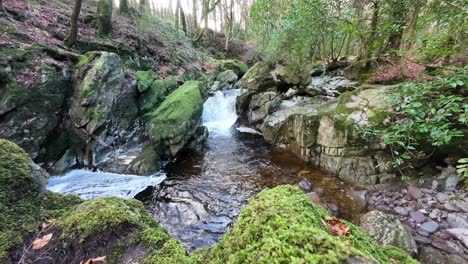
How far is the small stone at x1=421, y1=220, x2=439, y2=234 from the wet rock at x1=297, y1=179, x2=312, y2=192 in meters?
2.35

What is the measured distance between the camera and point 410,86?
113 inches

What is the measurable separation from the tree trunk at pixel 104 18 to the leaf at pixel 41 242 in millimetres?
12139

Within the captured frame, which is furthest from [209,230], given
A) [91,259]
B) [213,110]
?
[213,110]

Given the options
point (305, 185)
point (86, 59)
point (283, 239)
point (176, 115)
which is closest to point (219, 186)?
point (305, 185)

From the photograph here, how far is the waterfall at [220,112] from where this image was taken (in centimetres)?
1174

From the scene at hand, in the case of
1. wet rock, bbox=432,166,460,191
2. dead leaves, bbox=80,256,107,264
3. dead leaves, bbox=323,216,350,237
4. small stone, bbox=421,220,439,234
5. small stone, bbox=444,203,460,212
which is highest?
dead leaves, bbox=323,216,350,237

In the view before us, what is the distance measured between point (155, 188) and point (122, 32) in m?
10.0

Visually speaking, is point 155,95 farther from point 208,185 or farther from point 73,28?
point 208,185

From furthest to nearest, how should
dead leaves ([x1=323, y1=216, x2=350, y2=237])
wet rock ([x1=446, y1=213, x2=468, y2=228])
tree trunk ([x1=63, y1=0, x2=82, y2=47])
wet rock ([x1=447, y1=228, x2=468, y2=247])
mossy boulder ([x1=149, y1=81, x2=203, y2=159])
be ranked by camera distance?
tree trunk ([x1=63, y1=0, x2=82, y2=47]), mossy boulder ([x1=149, y1=81, x2=203, y2=159]), wet rock ([x1=446, y1=213, x2=468, y2=228]), wet rock ([x1=447, y1=228, x2=468, y2=247]), dead leaves ([x1=323, y1=216, x2=350, y2=237])

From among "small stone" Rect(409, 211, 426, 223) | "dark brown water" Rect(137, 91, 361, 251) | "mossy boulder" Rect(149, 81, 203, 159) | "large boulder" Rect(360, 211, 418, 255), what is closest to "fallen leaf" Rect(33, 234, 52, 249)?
"dark brown water" Rect(137, 91, 361, 251)

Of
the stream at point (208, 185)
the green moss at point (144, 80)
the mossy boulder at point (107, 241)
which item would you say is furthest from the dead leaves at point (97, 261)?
the green moss at point (144, 80)

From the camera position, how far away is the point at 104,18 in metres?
11.2

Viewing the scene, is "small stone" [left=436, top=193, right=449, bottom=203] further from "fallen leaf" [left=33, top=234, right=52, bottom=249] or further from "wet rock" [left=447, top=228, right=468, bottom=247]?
"fallen leaf" [left=33, top=234, right=52, bottom=249]

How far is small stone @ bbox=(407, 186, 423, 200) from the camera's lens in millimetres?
5020
